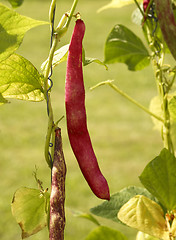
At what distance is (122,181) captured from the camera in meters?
2.67

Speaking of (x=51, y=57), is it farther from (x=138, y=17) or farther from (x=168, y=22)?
(x=138, y=17)

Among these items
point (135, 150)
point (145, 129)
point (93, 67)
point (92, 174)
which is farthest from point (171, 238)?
point (93, 67)

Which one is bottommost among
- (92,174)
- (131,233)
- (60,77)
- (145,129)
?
(131,233)

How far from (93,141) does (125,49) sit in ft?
8.57

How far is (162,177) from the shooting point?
48cm

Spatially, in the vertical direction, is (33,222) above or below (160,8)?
below

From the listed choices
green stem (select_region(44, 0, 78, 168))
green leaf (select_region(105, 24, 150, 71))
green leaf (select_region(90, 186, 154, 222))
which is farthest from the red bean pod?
green leaf (select_region(105, 24, 150, 71))

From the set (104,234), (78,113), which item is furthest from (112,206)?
(78,113)

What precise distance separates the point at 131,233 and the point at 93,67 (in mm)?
2760

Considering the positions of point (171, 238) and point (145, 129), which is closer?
point (171, 238)

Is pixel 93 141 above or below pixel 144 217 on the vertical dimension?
below

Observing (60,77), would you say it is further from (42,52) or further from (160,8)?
(160,8)

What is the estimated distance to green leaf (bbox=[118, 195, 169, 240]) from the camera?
47cm

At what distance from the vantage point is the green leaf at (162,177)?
478 millimetres
